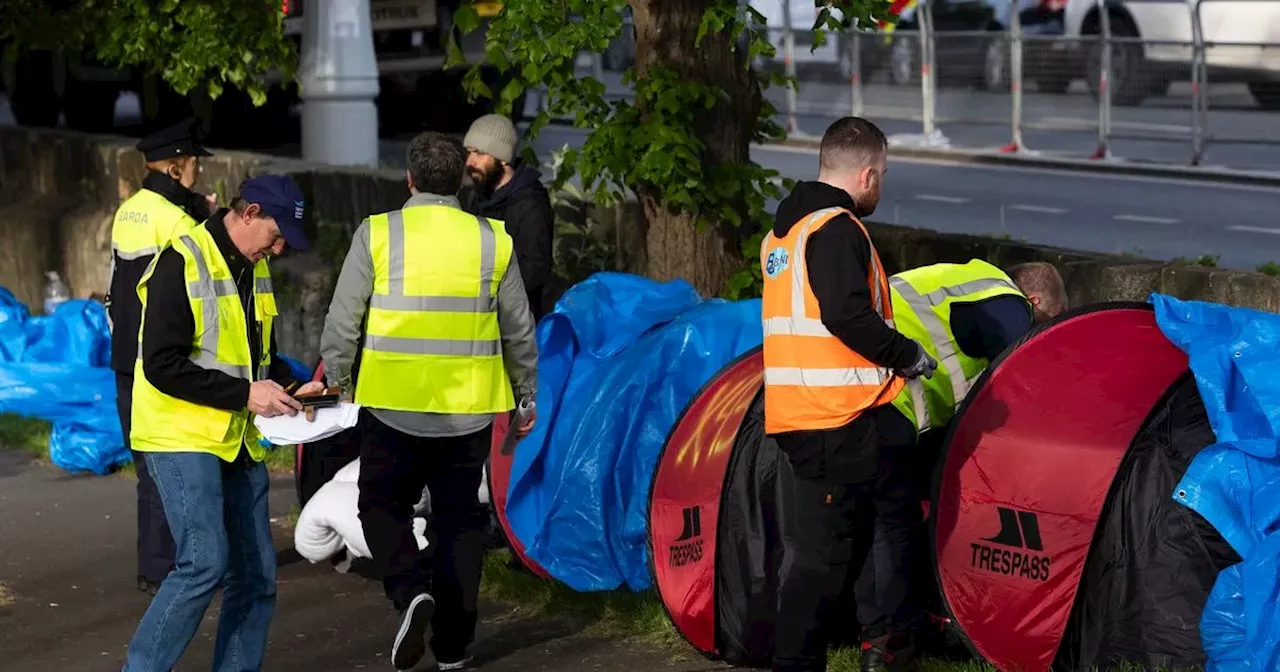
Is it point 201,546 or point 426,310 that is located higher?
point 426,310

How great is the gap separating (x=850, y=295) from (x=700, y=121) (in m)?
3.46

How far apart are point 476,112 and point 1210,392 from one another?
13.2 metres

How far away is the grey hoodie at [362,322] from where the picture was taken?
6.12 m

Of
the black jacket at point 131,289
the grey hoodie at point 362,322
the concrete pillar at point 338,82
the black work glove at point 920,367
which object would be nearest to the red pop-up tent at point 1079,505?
the black work glove at point 920,367

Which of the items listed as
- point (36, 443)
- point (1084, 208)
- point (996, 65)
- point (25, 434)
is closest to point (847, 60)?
point (996, 65)

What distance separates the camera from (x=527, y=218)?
7.99 meters

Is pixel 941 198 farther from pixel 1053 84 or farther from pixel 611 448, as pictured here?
pixel 611 448

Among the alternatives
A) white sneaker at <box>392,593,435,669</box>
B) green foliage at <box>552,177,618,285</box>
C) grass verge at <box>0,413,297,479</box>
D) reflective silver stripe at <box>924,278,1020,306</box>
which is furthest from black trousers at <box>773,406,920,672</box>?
grass verge at <box>0,413,297,479</box>

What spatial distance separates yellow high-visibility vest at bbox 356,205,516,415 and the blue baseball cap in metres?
0.44

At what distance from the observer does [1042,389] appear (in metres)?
5.80

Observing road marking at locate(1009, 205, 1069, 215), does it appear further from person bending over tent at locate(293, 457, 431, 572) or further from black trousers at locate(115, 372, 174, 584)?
black trousers at locate(115, 372, 174, 584)

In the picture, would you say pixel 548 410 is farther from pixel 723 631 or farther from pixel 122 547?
pixel 122 547

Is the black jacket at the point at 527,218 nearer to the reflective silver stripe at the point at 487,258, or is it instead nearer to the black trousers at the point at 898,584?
the reflective silver stripe at the point at 487,258

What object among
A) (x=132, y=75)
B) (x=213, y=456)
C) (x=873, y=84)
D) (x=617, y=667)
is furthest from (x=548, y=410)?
(x=873, y=84)
